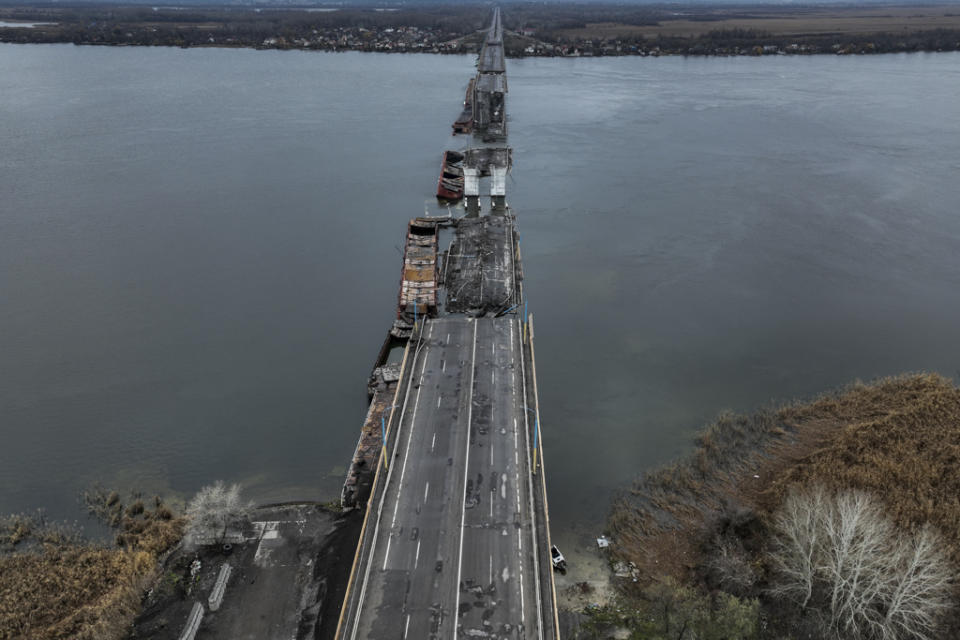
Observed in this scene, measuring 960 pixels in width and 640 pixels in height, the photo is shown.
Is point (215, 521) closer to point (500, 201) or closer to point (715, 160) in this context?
point (500, 201)

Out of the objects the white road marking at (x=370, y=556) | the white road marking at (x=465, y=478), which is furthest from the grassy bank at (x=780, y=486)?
the white road marking at (x=370, y=556)

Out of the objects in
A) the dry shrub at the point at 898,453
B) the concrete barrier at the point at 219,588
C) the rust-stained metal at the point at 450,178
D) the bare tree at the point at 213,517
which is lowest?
the concrete barrier at the point at 219,588

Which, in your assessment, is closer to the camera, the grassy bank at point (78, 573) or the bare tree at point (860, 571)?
the bare tree at point (860, 571)

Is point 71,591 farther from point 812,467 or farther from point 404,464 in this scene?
point 812,467

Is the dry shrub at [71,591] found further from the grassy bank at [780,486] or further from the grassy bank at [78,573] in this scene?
the grassy bank at [780,486]

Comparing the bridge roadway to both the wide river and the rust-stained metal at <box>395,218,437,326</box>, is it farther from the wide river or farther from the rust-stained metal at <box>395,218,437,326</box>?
the rust-stained metal at <box>395,218,437,326</box>

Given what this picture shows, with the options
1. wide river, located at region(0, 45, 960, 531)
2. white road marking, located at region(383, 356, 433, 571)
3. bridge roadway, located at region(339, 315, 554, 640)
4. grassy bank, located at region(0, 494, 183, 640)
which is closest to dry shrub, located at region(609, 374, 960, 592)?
wide river, located at region(0, 45, 960, 531)

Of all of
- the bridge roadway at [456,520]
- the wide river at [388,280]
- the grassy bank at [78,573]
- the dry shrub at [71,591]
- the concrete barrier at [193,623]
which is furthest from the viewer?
the wide river at [388,280]
